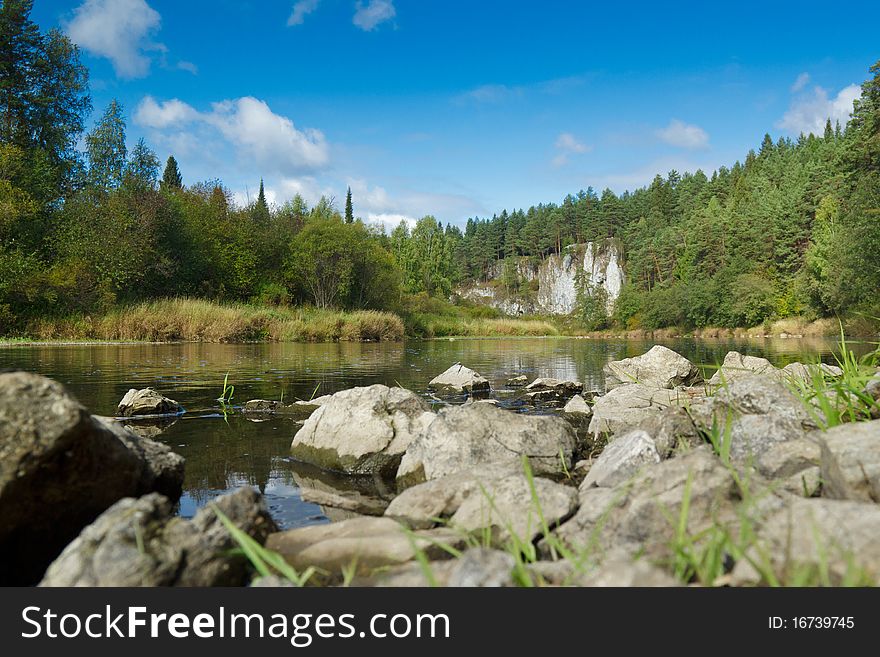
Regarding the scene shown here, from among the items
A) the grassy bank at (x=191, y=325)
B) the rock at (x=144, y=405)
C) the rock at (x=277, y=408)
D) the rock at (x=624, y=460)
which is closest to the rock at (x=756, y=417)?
the rock at (x=624, y=460)

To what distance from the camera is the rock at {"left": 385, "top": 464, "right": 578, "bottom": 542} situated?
3193 millimetres

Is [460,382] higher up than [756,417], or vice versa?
[756,417]

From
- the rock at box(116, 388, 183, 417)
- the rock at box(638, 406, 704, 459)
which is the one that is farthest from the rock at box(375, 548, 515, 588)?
the rock at box(116, 388, 183, 417)

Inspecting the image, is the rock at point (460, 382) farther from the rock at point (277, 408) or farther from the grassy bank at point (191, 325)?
the grassy bank at point (191, 325)

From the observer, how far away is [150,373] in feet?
42.5

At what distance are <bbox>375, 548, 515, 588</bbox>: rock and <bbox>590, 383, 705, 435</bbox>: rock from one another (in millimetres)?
3779

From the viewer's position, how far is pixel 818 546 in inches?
77.0

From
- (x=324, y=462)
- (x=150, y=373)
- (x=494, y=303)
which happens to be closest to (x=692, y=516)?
(x=324, y=462)

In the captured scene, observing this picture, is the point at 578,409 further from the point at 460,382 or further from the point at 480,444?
the point at 480,444

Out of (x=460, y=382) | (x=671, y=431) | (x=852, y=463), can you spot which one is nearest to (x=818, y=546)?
(x=852, y=463)

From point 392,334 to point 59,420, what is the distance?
1410 inches

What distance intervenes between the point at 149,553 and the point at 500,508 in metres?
1.92

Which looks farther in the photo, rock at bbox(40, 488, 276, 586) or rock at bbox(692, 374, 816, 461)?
rock at bbox(692, 374, 816, 461)

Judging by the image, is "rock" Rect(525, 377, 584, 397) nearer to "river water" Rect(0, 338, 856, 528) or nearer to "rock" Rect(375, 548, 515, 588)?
"river water" Rect(0, 338, 856, 528)
